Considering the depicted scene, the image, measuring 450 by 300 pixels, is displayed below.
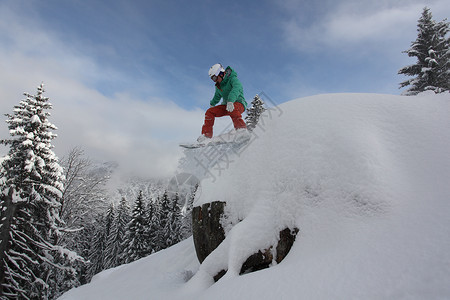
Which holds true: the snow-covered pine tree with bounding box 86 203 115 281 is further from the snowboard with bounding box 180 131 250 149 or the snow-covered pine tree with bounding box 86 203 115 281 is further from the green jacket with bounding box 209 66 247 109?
the green jacket with bounding box 209 66 247 109

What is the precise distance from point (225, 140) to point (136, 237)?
24.2 metres

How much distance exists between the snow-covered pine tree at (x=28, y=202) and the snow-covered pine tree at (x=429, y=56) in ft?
67.2

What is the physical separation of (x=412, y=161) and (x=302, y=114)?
6.08 ft

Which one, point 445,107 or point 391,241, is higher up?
point 445,107

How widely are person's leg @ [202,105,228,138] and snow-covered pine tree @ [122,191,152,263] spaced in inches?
848

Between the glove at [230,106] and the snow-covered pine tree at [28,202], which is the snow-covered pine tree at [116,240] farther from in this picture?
the glove at [230,106]

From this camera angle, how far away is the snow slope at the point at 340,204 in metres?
1.84

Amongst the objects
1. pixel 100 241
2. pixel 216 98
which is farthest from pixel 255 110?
pixel 100 241

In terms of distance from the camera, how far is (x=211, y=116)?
21.2 ft

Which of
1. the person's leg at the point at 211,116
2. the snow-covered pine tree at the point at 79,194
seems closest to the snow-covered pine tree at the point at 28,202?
the snow-covered pine tree at the point at 79,194

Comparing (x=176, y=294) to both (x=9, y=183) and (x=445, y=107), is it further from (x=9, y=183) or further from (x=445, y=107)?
(x=9, y=183)

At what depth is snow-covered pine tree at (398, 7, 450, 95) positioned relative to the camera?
43.2ft

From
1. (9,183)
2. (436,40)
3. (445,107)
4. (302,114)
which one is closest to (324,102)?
(302,114)

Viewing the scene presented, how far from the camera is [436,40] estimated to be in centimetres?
1360
